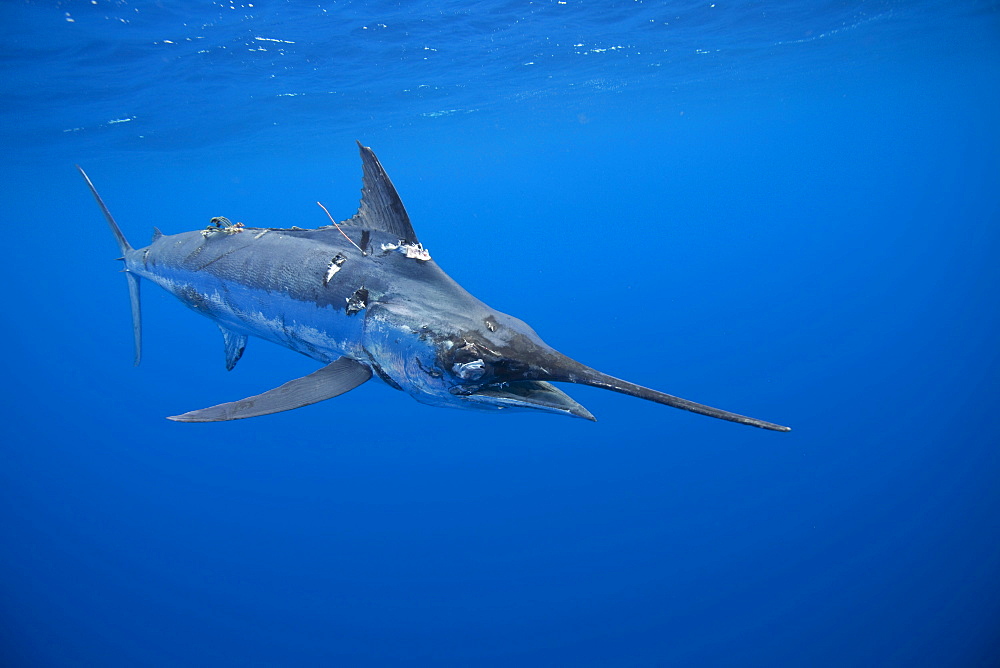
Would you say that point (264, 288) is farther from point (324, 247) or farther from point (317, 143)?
point (317, 143)

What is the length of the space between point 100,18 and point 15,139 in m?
11.8

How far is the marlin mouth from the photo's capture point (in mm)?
2312

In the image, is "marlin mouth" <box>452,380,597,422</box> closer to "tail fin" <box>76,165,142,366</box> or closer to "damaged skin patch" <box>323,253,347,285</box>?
"damaged skin patch" <box>323,253,347,285</box>

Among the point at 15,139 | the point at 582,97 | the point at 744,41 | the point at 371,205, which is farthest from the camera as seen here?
the point at 582,97

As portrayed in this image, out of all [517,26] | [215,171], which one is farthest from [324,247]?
[215,171]

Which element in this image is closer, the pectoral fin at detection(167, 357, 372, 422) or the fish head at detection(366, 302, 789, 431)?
the fish head at detection(366, 302, 789, 431)

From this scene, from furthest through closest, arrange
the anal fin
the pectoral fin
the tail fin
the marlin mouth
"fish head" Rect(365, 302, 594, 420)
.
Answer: the tail fin
the anal fin
the pectoral fin
"fish head" Rect(365, 302, 594, 420)
the marlin mouth

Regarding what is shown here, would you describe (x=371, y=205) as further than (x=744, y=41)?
No

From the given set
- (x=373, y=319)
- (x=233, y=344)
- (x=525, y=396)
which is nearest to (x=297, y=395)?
(x=373, y=319)

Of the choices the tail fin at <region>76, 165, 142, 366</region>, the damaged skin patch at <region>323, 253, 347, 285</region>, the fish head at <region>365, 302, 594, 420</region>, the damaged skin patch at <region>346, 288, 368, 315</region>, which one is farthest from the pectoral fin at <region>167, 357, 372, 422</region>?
the tail fin at <region>76, 165, 142, 366</region>

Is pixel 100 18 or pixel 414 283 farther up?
pixel 100 18

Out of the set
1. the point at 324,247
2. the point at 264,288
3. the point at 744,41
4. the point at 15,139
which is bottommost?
the point at 264,288

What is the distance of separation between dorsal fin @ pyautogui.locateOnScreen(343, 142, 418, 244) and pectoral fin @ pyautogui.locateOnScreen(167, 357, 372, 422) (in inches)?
36.8

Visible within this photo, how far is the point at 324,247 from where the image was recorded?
134 inches
